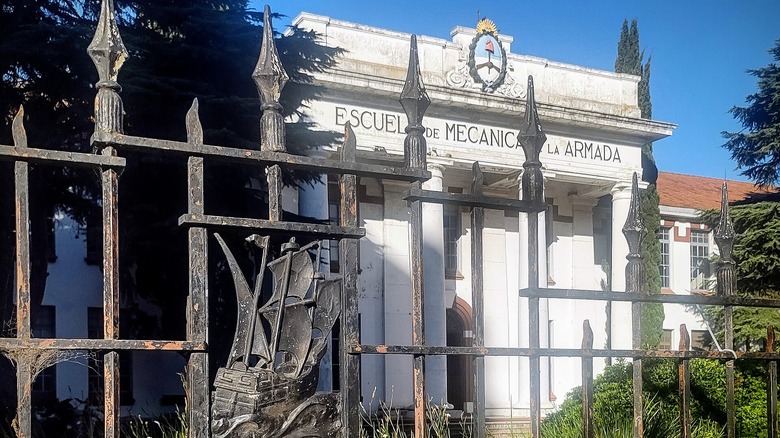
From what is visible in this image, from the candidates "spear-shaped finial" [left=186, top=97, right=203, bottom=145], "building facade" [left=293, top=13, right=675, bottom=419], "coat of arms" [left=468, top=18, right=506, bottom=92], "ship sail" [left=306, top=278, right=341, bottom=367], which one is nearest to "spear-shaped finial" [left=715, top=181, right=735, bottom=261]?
"ship sail" [left=306, top=278, right=341, bottom=367]

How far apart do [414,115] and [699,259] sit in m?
25.3

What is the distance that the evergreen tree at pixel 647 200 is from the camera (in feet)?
78.6

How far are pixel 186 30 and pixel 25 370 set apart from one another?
966 centimetres

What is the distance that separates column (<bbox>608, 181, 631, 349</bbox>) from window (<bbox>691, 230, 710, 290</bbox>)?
462 centimetres

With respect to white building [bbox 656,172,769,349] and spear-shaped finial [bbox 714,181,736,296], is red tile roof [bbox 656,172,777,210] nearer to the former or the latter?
white building [bbox 656,172,769,349]

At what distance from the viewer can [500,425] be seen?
17047 mm

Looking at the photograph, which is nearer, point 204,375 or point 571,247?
point 204,375

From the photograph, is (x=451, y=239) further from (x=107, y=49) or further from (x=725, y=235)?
(x=107, y=49)

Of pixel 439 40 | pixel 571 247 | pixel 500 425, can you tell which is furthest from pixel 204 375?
pixel 571 247

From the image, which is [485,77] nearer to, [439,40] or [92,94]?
[439,40]

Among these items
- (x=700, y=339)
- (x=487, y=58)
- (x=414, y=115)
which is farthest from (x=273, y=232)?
(x=700, y=339)

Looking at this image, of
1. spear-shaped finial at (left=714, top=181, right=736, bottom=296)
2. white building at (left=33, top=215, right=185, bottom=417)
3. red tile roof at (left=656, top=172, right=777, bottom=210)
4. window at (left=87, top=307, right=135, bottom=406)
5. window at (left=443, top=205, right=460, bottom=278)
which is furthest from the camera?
red tile roof at (left=656, top=172, right=777, bottom=210)

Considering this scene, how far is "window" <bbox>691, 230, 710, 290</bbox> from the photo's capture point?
89.8ft

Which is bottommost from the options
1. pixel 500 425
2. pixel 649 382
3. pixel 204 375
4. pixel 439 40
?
pixel 500 425
